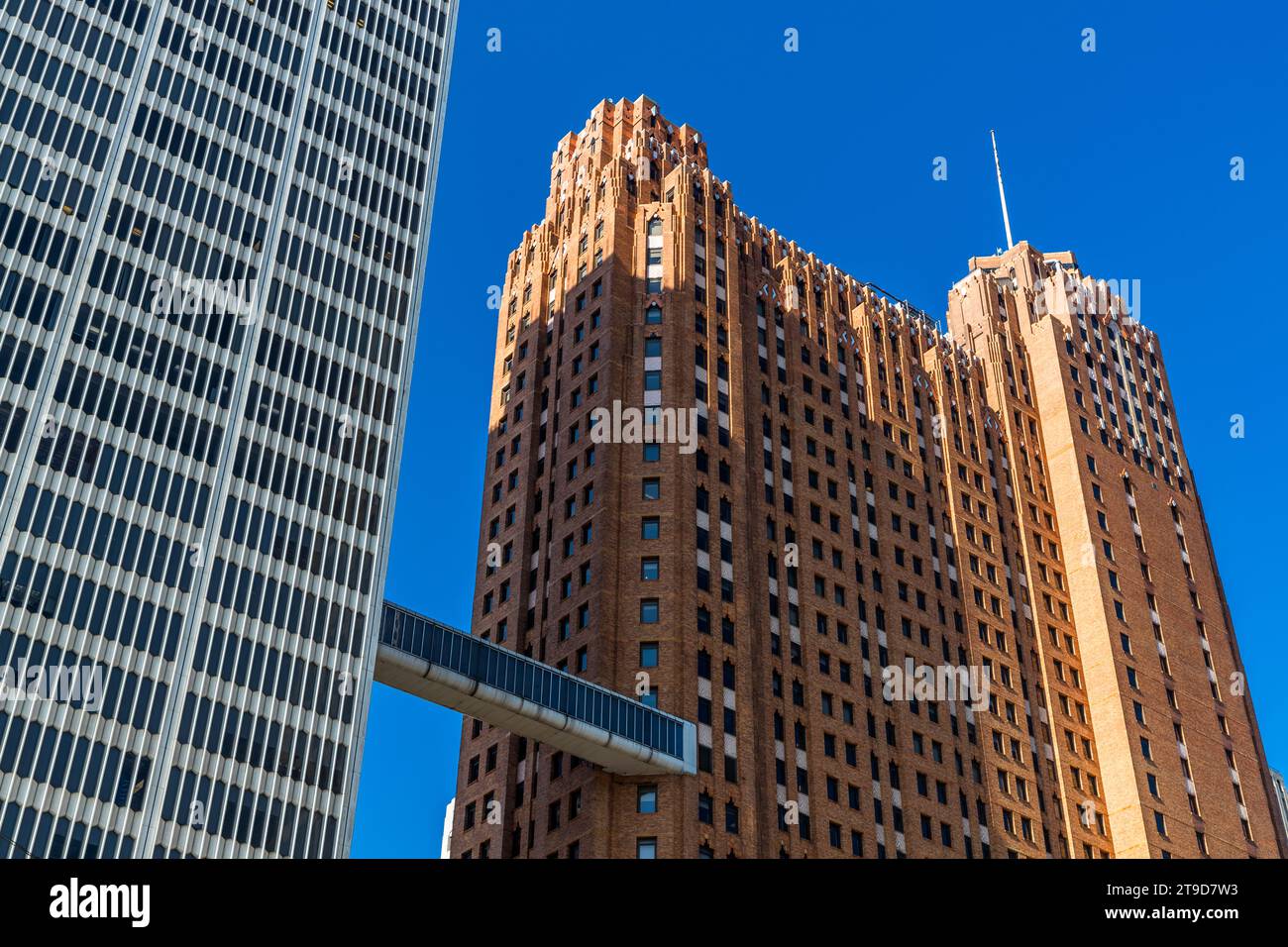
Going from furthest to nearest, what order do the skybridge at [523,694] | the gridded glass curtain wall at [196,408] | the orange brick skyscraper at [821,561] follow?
1. the orange brick skyscraper at [821,561]
2. the skybridge at [523,694]
3. the gridded glass curtain wall at [196,408]

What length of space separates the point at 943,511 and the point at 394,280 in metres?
50.3

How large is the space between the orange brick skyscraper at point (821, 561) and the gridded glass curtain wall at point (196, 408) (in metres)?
17.1

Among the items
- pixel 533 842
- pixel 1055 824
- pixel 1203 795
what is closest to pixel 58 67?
pixel 533 842

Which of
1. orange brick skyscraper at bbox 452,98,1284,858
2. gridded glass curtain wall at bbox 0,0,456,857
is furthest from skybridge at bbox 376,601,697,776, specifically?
orange brick skyscraper at bbox 452,98,1284,858

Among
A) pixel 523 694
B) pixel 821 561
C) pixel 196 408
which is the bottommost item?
pixel 523 694

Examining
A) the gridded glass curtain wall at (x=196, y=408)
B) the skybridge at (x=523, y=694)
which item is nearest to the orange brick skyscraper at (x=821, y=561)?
the skybridge at (x=523, y=694)

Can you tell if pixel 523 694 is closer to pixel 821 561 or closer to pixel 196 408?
pixel 196 408

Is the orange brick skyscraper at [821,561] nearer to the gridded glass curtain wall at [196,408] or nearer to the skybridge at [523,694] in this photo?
the skybridge at [523,694]

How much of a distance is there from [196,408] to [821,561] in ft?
150

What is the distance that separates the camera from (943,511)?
12044cm

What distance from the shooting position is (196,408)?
80.4 m

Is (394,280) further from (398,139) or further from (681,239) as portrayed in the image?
(681,239)

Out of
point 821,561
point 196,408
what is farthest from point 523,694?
point 821,561

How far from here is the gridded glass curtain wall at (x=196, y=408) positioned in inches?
2731
